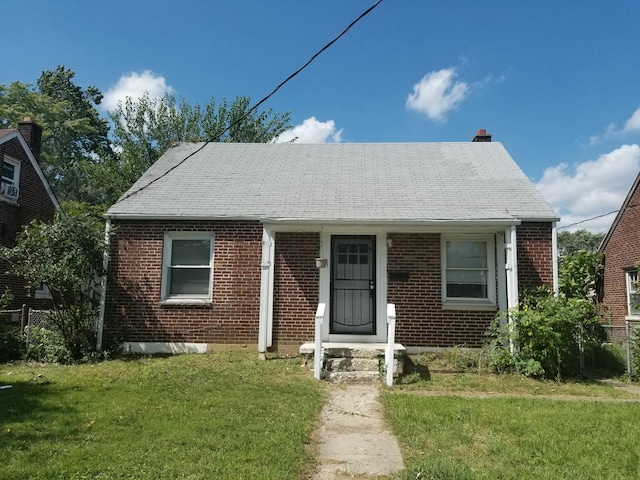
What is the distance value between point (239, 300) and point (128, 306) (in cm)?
230

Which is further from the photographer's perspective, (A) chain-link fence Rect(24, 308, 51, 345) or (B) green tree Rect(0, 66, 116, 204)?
(B) green tree Rect(0, 66, 116, 204)

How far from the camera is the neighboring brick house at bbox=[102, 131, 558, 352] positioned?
909 centimetres

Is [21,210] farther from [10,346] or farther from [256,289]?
[256,289]

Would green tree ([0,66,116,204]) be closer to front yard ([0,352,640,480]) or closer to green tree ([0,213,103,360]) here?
green tree ([0,213,103,360])

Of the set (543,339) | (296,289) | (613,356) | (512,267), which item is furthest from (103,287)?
(613,356)

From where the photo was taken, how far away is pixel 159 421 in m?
5.02

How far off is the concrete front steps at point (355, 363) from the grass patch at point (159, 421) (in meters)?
0.46

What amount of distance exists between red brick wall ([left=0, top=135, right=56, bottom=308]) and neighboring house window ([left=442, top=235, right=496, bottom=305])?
1166 cm

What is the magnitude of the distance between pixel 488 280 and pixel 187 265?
614cm

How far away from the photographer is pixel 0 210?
46.0ft

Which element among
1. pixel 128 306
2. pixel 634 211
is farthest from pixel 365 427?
pixel 634 211

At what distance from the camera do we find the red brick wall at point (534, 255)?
9.33m

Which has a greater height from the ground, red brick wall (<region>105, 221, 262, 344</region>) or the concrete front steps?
red brick wall (<region>105, 221, 262, 344</region>)

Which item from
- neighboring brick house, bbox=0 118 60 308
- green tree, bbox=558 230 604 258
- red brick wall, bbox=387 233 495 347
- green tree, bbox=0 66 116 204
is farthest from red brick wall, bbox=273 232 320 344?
green tree, bbox=558 230 604 258
